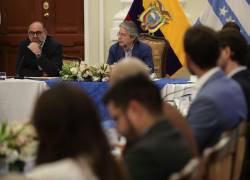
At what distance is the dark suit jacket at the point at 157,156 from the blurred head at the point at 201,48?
3.25 feet

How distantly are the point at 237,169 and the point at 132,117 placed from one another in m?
0.80

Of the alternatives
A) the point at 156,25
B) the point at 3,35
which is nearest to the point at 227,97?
the point at 156,25

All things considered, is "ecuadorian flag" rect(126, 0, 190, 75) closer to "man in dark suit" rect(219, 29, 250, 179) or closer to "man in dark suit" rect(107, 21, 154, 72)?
"man in dark suit" rect(107, 21, 154, 72)

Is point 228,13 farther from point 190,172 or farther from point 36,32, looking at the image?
point 190,172

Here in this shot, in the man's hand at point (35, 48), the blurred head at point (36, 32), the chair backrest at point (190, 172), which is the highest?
the blurred head at point (36, 32)

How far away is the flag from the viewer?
27.6 ft

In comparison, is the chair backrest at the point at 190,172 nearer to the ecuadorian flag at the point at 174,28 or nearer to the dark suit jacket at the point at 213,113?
the dark suit jacket at the point at 213,113

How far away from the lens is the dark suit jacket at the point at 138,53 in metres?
7.20

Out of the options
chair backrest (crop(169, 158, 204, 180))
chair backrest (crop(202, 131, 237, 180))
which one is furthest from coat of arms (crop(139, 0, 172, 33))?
chair backrest (crop(169, 158, 204, 180))

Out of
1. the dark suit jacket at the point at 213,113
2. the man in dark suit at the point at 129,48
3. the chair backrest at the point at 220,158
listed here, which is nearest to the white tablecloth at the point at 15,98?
the man in dark suit at the point at 129,48

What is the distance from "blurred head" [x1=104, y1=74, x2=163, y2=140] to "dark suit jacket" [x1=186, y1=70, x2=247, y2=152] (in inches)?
27.7

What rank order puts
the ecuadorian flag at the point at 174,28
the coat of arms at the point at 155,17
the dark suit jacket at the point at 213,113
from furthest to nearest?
the coat of arms at the point at 155,17 < the ecuadorian flag at the point at 174,28 < the dark suit jacket at the point at 213,113

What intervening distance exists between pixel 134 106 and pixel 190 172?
38cm

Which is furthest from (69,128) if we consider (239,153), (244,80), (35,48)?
(35,48)
